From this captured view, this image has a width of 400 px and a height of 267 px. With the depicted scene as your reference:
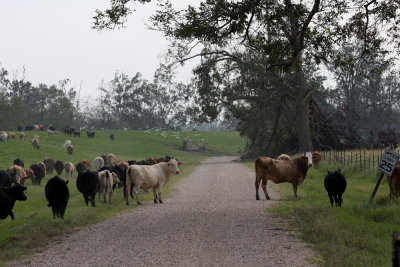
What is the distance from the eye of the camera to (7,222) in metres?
13.3

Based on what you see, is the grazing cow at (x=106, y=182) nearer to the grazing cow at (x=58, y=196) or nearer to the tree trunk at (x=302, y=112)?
the grazing cow at (x=58, y=196)

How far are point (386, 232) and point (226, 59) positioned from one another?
3748 cm

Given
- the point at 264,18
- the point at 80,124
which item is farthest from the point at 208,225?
the point at 80,124

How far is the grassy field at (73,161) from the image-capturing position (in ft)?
34.4

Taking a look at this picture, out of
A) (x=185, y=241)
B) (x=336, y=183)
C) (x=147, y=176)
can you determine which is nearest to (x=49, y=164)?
(x=147, y=176)

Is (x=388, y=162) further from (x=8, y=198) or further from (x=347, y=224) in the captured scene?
(x=8, y=198)

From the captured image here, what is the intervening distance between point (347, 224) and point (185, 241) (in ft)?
13.3

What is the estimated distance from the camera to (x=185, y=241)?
9.41m

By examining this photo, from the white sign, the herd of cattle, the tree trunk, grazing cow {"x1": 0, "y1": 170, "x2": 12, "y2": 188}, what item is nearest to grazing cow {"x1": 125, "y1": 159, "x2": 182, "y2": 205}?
the herd of cattle

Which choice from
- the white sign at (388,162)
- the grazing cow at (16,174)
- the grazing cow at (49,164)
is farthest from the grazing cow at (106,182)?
the grazing cow at (49,164)

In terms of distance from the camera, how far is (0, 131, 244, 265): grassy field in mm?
10500

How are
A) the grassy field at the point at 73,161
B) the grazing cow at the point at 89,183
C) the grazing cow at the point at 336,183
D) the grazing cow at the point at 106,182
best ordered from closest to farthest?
the grassy field at the point at 73,161
the grazing cow at the point at 336,183
the grazing cow at the point at 89,183
the grazing cow at the point at 106,182

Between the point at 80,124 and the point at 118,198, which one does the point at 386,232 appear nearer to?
the point at 118,198

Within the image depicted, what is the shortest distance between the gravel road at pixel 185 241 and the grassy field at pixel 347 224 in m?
0.47
